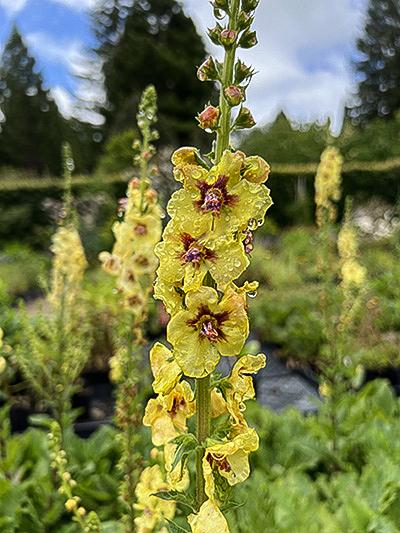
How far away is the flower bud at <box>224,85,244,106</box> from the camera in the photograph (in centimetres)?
102

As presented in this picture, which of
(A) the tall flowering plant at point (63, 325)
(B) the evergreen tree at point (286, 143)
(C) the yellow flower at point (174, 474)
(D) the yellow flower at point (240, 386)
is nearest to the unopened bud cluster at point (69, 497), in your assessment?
(C) the yellow flower at point (174, 474)

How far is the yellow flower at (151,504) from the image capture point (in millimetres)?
1537

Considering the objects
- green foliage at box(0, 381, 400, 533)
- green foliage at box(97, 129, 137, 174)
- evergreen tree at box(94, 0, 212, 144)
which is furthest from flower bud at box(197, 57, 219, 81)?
evergreen tree at box(94, 0, 212, 144)

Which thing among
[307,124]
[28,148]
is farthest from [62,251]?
[28,148]

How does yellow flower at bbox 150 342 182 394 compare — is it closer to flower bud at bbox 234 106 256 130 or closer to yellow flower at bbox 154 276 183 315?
yellow flower at bbox 154 276 183 315

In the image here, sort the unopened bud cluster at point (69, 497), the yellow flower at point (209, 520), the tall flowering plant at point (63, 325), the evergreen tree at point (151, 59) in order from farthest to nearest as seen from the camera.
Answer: the evergreen tree at point (151, 59), the tall flowering plant at point (63, 325), the unopened bud cluster at point (69, 497), the yellow flower at point (209, 520)

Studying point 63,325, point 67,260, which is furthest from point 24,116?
point 63,325

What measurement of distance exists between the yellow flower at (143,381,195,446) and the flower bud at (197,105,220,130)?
482mm

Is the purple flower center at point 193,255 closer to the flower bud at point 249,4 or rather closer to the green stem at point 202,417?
the green stem at point 202,417

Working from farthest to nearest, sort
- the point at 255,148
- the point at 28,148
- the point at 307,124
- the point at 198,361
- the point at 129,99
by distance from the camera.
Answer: the point at 28,148, the point at 129,99, the point at 307,124, the point at 255,148, the point at 198,361

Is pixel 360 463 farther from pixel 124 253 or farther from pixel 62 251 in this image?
pixel 62 251

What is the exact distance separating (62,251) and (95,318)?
2.52 metres

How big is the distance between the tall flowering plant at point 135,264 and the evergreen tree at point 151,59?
1983 centimetres

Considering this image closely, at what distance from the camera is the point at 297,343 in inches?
245
